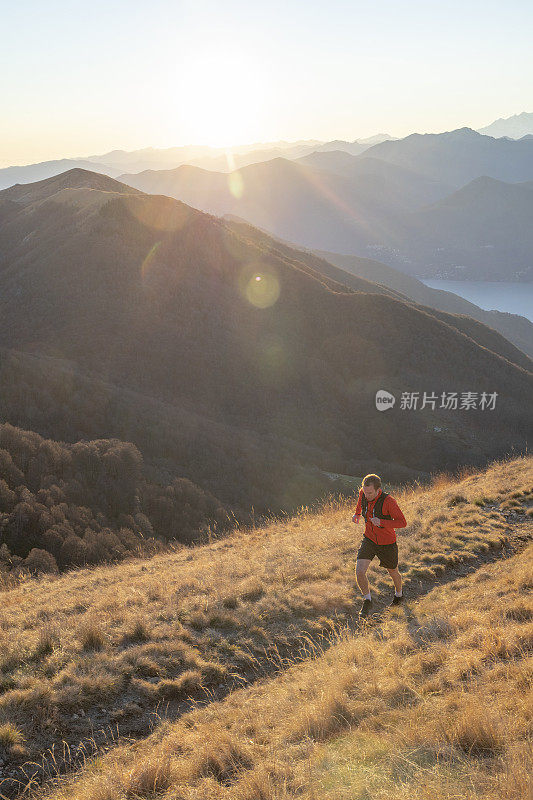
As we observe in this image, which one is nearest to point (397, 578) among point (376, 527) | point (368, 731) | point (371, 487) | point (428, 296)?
point (376, 527)

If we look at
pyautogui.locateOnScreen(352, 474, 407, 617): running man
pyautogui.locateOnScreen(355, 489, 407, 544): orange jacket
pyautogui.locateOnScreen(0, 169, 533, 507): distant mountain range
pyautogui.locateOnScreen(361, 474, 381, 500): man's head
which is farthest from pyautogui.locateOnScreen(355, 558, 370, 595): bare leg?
pyautogui.locateOnScreen(0, 169, 533, 507): distant mountain range

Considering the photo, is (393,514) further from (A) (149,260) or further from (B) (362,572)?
(A) (149,260)

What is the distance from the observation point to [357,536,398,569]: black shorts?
687cm

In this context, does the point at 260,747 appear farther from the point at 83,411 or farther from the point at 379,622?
the point at 83,411

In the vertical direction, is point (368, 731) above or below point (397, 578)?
above

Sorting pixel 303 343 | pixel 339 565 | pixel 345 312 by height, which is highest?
pixel 345 312

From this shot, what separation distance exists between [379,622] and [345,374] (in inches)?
1716

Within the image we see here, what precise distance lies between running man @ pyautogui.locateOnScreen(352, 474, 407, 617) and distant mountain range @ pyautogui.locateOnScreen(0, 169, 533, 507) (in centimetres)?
1706

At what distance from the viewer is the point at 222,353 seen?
4438cm

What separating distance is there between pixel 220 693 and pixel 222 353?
3985cm

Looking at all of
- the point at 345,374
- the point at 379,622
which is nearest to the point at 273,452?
the point at 345,374

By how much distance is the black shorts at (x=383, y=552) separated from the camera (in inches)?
270

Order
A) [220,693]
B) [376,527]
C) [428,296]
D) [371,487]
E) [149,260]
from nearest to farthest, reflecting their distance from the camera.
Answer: [220,693] → [371,487] → [376,527] → [149,260] → [428,296]

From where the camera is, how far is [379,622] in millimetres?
6645
